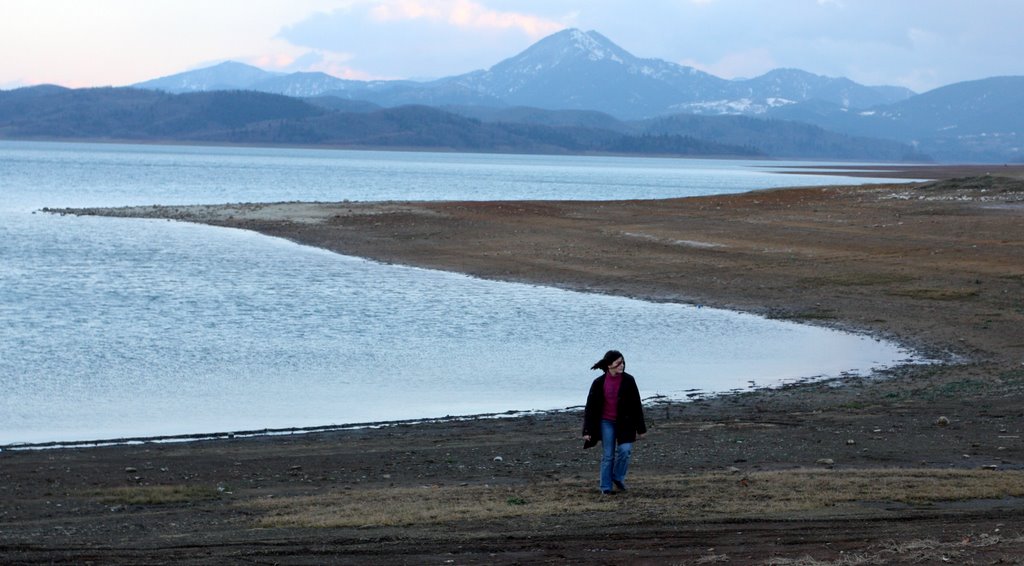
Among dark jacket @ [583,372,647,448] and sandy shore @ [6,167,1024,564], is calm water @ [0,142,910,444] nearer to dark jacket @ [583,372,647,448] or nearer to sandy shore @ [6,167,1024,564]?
sandy shore @ [6,167,1024,564]

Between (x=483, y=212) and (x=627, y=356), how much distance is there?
28861mm

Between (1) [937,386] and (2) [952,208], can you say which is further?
(2) [952,208]

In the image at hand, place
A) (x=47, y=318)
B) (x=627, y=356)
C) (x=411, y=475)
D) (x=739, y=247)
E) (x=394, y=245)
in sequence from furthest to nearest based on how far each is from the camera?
1. (x=394, y=245)
2. (x=739, y=247)
3. (x=47, y=318)
4. (x=627, y=356)
5. (x=411, y=475)

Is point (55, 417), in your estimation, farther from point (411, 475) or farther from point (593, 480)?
point (593, 480)

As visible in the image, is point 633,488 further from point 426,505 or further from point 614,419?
point 426,505

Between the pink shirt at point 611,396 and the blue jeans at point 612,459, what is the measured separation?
73 millimetres

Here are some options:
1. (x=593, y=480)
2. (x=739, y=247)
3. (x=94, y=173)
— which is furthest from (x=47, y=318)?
(x=94, y=173)

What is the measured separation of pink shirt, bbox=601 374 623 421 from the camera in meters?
11.5

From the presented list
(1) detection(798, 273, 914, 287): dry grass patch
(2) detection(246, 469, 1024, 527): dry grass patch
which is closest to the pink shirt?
(2) detection(246, 469, 1024, 527): dry grass patch

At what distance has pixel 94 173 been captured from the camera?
4422 inches

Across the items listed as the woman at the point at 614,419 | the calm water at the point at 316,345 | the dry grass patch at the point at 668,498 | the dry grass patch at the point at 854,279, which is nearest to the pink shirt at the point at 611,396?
the woman at the point at 614,419

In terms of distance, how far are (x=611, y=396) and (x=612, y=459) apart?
1.90 ft

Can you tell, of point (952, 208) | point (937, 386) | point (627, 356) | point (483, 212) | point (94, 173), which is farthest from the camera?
point (94, 173)

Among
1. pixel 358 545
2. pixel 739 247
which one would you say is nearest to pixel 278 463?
pixel 358 545
